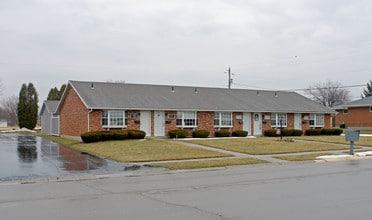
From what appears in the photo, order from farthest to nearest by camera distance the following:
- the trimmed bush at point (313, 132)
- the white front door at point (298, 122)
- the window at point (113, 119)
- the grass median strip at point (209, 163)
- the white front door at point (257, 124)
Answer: the white front door at point (298, 122)
the trimmed bush at point (313, 132)
the white front door at point (257, 124)
the window at point (113, 119)
the grass median strip at point (209, 163)

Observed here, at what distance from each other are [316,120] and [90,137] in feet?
74.6

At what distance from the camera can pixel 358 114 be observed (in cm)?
5634

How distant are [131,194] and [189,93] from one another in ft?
98.6

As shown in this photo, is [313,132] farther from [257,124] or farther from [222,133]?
[222,133]

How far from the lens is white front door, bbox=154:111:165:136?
34719 mm

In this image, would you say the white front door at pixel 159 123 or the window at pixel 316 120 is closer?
the white front door at pixel 159 123

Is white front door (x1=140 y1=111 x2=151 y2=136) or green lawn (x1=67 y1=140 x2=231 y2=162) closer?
green lawn (x1=67 y1=140 x2=231 y2=162)

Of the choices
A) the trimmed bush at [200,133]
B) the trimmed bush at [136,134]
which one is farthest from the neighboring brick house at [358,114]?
the trimmed bush at [136,134]

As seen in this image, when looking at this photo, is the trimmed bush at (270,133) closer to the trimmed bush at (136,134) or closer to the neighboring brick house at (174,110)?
the neighboring brick house at (174,110)

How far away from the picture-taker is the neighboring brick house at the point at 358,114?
5475 centimetres

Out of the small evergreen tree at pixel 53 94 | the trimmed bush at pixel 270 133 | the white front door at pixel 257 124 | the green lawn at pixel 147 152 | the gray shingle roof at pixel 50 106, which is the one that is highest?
the small evergreen tree at pixel 53 94

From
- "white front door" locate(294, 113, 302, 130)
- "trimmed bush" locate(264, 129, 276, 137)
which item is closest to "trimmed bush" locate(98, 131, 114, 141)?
"trimmed bush" locate(264, 129, 276, 137)

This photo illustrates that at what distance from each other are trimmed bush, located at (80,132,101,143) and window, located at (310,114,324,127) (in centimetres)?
2148

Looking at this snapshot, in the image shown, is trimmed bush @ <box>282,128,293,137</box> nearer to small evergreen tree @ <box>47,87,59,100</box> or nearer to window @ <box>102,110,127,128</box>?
window @ <box>102,110,127,128</box>
